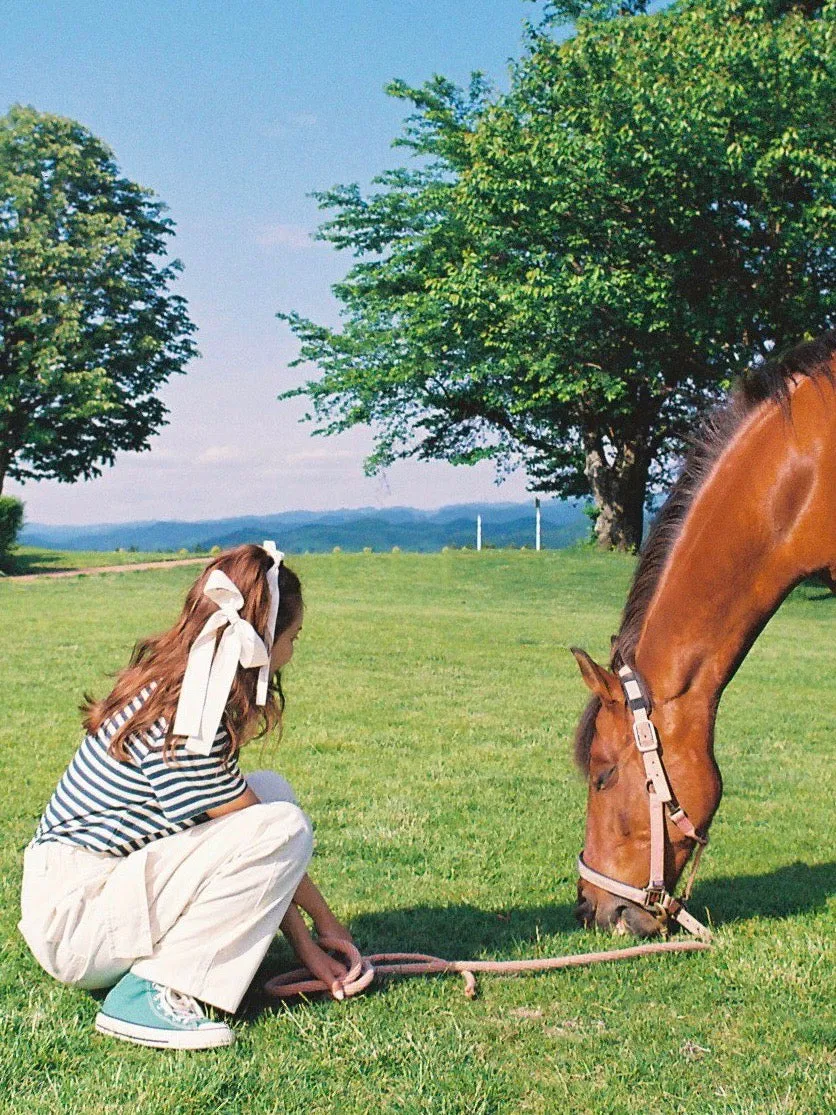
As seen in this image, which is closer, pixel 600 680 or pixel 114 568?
pixel 600 680

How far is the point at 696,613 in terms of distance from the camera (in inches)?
138

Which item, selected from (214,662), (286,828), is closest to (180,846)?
(286,828)

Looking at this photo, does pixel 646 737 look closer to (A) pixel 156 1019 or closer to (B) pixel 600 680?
(B) pixel 600 680

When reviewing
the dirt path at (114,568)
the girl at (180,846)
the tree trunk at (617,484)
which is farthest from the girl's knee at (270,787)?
the tree trunk at (617,484)

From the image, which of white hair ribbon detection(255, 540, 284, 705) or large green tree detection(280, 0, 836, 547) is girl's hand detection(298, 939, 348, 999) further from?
large green tree detection(280, 0, 836, 547)

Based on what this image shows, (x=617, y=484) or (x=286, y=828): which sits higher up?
(x=617, y=484)

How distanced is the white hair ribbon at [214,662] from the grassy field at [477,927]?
3.04 feet

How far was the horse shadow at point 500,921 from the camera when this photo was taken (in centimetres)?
389

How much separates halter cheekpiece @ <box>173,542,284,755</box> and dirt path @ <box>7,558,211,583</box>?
21420 millimetres

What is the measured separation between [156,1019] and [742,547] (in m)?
2.29

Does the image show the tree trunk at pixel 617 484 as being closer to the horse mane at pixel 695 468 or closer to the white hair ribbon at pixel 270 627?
the horse mane at pixel 695 468

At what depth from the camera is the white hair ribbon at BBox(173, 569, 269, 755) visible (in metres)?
3.09

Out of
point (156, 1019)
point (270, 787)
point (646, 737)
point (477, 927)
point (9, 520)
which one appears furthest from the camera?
point (9, 520)

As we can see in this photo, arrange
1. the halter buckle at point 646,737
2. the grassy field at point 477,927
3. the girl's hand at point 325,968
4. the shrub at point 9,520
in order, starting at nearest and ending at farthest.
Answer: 1. the grassy field at point 477,927
2. the girl's hand at point 325,968
3. the halter buckle at point 646,737
4. the shrub at point 9,520
